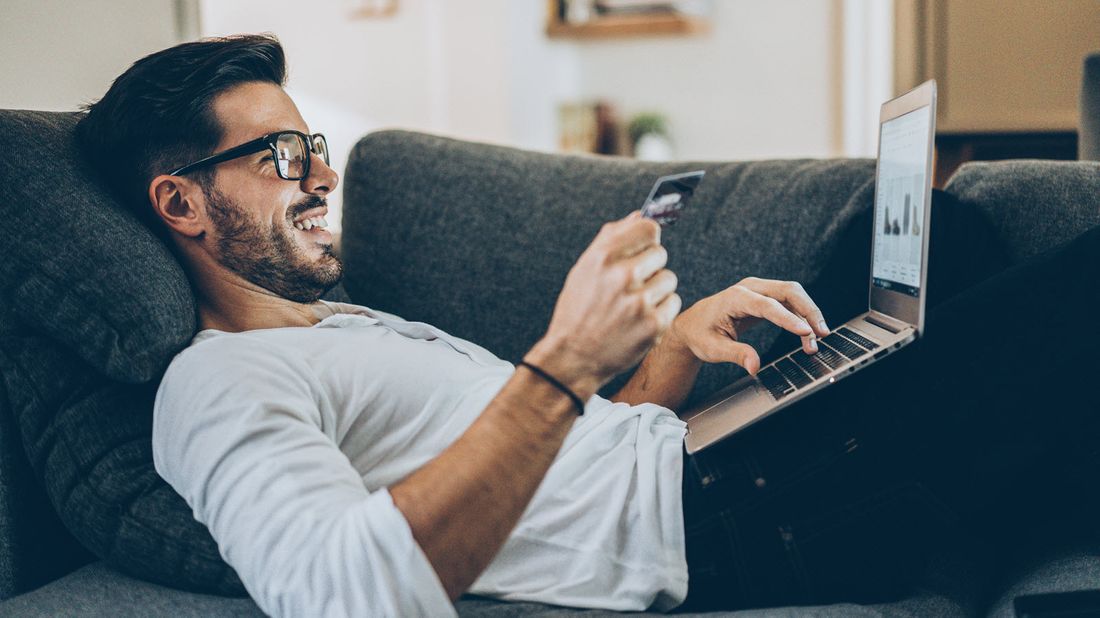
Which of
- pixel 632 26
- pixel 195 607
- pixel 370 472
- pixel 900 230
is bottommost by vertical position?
pixel 195 607

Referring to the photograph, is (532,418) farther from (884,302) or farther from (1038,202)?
(1038,202)

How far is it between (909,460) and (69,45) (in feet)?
5.01

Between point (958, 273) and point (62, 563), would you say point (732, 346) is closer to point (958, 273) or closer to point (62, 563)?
point (958, 273)

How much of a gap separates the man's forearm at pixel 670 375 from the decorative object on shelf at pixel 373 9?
2771 mm

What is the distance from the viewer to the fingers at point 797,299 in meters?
1.18

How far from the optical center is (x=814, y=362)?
1.09m

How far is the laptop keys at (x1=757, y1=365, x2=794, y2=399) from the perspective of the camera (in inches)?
40.4

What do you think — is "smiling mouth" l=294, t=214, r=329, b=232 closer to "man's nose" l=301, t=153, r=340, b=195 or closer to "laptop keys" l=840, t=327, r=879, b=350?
"man's nose" l=301, t=153, r=340, b=195

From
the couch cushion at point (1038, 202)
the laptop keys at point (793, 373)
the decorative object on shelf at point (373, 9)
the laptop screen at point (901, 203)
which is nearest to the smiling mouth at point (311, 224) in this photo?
the laptop keys at point (793, 373)

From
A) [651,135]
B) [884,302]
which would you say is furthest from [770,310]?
[651,135]

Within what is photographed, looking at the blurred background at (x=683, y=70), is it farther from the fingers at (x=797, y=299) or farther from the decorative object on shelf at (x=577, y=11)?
the fingers at (x=797, y=299)

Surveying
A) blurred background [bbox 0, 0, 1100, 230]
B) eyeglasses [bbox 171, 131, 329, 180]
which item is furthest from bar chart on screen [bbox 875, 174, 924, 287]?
blurred background [bbox 0, 0, 1100, 230]

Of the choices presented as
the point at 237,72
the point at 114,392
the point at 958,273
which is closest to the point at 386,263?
the point at 237,72

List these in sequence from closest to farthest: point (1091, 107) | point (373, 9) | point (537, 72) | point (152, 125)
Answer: point (152, 125)
point (1091, 107)
point (373, 9)
point (537, 72)
